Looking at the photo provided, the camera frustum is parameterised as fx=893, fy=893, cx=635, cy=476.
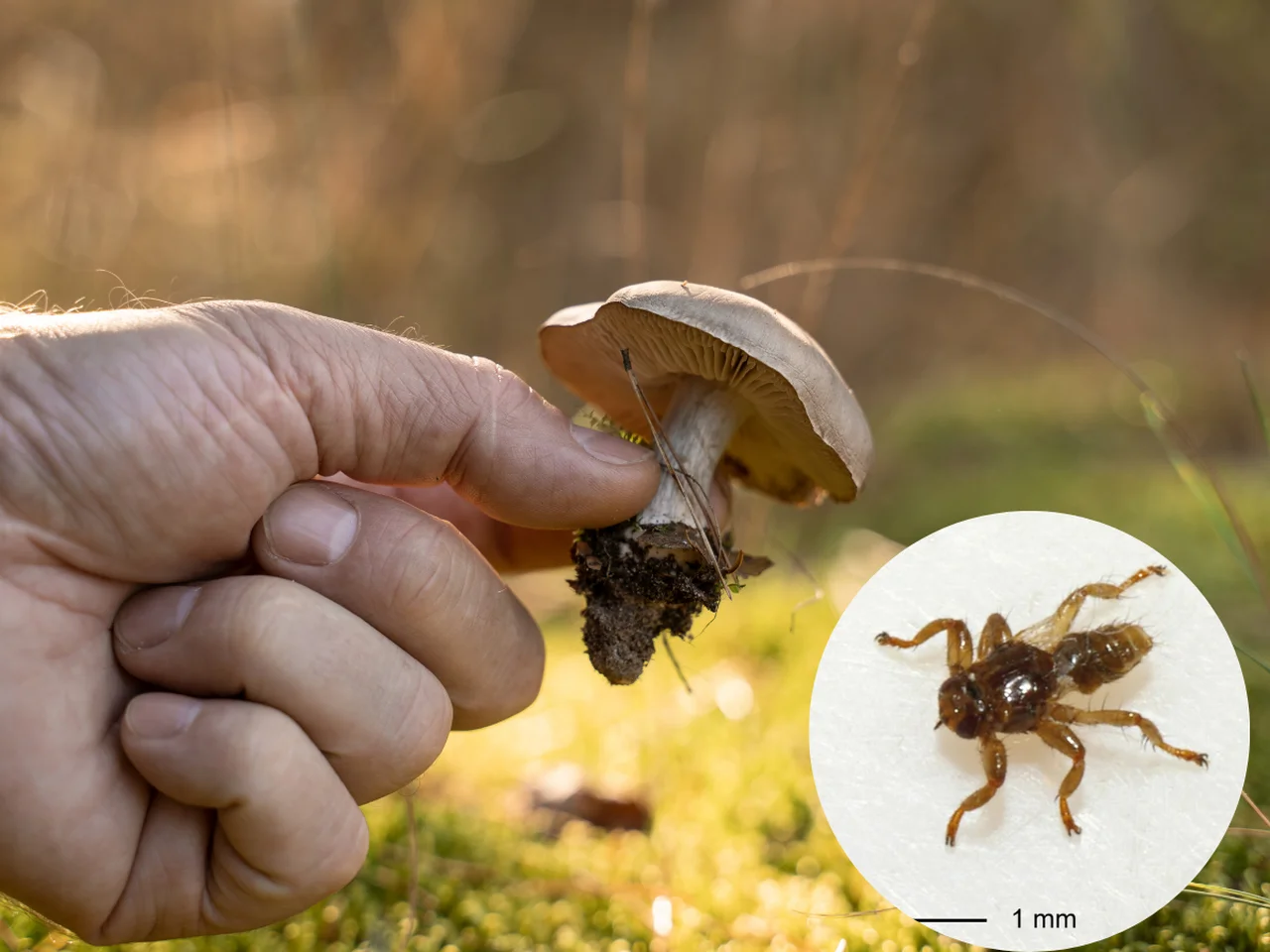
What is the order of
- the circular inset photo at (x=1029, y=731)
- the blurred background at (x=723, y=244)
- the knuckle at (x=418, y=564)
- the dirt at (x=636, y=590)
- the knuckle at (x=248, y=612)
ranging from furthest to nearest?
the blurred background at (x=723, y=244)
the dirt at (x=636, y=590)
the knuckle at (x=418, y=564)
the knuckle at (x=248, y=612)
the circular inset photo at (x=1029, y=731)

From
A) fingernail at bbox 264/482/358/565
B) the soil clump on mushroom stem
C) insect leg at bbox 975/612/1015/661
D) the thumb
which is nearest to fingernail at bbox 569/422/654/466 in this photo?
the thumb

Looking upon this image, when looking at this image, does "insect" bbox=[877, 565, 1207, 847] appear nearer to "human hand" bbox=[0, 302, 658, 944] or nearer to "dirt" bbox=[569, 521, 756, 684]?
"dirt" bbox=[569, 521, 756, 684]

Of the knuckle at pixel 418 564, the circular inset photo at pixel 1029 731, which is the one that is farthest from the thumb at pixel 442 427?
the circular inset photo at pixel 1029 731

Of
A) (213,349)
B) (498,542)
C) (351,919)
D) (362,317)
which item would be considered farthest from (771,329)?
(362,317)

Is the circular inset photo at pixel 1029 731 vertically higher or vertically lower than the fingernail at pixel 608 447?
lower

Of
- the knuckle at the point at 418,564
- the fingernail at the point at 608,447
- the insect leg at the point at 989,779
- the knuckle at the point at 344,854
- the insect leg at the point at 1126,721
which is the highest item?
the fingernail at the point at 608,447

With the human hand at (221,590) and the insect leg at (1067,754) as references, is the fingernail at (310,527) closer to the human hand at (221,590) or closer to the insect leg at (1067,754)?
the human hand at (221,590)

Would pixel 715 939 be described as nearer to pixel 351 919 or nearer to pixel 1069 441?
pixel 351 919
